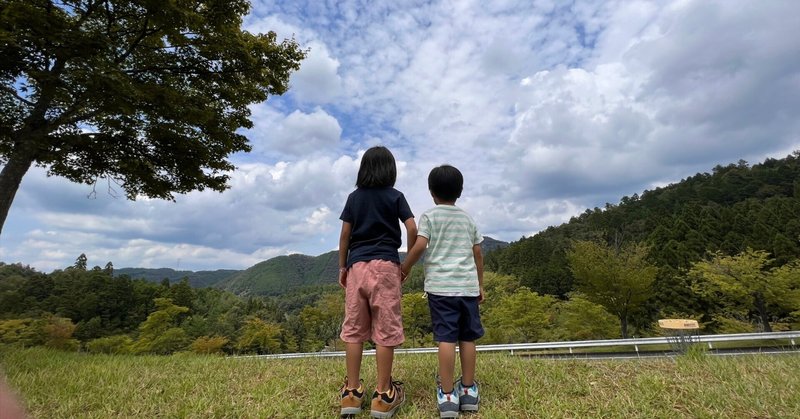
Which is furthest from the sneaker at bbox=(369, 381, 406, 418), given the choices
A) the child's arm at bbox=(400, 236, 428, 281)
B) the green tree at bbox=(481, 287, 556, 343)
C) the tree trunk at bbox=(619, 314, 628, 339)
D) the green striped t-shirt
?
the tree trunk at bbox=(619, 314, 628, 339)

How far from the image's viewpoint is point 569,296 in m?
35.8

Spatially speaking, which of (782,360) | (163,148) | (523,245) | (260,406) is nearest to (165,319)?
(163,148)

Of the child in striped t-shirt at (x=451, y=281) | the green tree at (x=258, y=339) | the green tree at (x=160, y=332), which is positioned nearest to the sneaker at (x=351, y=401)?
the child in striped t-shirt at (x=451, y=281)

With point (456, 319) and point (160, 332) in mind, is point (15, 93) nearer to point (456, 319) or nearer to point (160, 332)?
point (456, 319)

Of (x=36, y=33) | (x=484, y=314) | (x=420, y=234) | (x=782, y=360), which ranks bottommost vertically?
(x=484, y=314)

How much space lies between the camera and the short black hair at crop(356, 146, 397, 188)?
3051 millimetres

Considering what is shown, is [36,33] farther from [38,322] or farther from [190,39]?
[38,322]

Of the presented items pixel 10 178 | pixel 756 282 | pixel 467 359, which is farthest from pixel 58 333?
pixel 756 282

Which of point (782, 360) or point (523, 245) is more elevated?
point (523, 245)

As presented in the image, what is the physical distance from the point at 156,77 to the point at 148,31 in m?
0.75

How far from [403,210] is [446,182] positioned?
42cm

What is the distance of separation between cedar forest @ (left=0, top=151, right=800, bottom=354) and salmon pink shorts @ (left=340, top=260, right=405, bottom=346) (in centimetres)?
718

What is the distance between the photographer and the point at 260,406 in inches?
123

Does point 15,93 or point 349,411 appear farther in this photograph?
point 15,93
